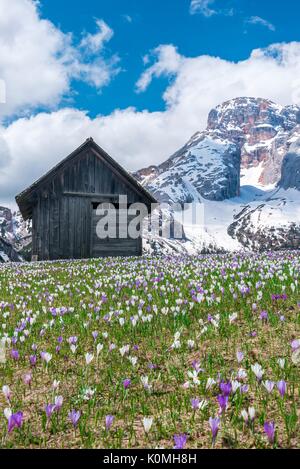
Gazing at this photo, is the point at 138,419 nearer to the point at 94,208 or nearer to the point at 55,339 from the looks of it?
the point at 55,339

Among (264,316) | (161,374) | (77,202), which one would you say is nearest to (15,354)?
(161,374)

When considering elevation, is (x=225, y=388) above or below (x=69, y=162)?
below

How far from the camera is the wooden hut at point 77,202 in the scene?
29203mm

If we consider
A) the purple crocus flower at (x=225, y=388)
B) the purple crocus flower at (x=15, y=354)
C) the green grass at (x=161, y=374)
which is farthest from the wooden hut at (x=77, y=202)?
the purple crocus flower at (x=225, y=388)

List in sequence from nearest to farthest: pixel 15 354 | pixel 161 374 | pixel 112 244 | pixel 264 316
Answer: pixel 161 374
pixel 15 354
pixel 264 316
pixel 112 244

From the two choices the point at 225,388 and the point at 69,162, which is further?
the point at 69,162

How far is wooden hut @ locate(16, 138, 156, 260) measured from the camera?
95.8 ft

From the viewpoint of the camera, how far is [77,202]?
2977cm

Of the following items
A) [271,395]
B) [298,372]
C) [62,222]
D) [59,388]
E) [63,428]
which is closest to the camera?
[63,428]

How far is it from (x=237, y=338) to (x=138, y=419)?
220 centimetres

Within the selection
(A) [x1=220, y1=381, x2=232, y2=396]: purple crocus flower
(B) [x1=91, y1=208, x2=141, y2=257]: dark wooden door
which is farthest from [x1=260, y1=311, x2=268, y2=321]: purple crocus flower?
(B) [x1=91, y1=208, x2=141, y2=257]: dark wooden door

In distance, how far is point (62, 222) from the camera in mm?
29406

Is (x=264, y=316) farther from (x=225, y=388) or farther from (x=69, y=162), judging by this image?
(x=69, y=162)
